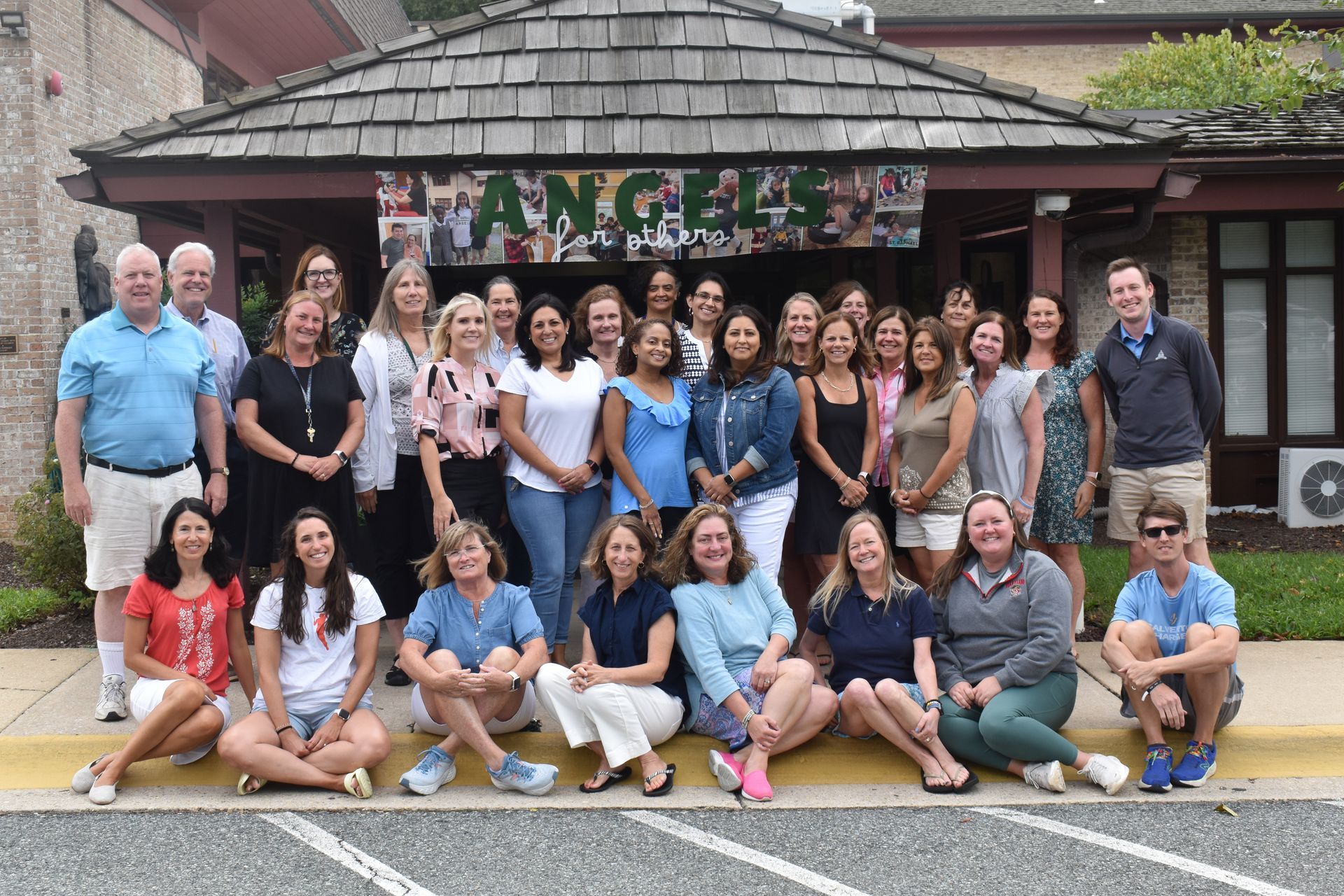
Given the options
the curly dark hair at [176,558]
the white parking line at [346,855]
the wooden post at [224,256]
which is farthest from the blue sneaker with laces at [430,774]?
the wooden post at [224,256]

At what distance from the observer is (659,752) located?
15.7 feet

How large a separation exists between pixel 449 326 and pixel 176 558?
5.09 feet

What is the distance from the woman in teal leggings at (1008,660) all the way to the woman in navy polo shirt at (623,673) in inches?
43.8

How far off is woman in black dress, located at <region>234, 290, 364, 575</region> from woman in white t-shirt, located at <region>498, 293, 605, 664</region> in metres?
0.75

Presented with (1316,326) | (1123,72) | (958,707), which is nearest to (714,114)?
(958,707)

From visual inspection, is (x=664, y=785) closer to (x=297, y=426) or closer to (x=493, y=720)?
(x=493, y=720)

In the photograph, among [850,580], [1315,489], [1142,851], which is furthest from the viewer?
[1315,489]

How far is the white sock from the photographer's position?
5.13m

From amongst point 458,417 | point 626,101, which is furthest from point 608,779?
point 626,101

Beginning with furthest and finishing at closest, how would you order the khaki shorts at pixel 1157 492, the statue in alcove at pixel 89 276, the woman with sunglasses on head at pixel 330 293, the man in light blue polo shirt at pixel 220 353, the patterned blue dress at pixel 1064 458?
the statue in alcove at pixel 89 276 < the patterned blue dress at pixel 1064 458 < the woman with sunglasses on head at pixel 330 293 < the khaki shorts at pixel 1157 492 < the man in light blue polo shirt at pixel 220 353

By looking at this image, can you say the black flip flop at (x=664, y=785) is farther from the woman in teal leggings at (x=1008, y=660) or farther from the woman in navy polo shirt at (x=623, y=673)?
the woman in teal leggings at (x=1008, y=660)

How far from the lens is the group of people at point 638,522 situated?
4520 mm

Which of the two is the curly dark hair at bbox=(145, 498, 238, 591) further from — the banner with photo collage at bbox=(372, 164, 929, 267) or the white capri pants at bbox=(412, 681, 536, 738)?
the banner with photo collage at bbox=(372, 164, 929, 267)

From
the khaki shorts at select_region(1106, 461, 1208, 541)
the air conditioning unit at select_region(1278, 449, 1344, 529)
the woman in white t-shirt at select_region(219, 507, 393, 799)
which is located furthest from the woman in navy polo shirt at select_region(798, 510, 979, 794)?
the air conditioning unit at select_region(1278, 449, 1344, 529)
